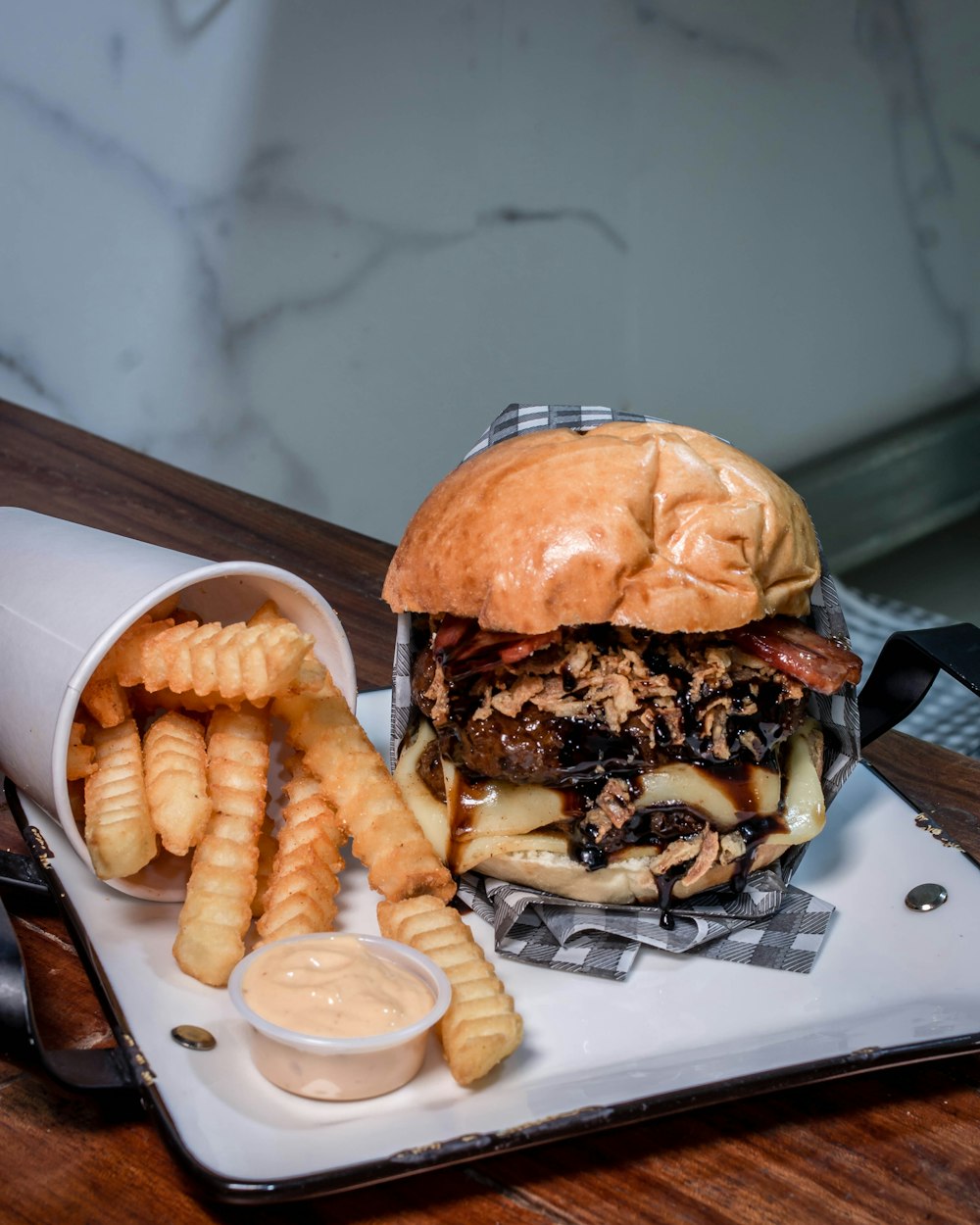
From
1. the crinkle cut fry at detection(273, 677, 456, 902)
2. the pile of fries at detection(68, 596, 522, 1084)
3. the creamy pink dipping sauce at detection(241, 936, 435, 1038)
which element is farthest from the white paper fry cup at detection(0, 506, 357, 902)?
the creamy pink dipping sauce at detection(241, 936, 435, 1038)

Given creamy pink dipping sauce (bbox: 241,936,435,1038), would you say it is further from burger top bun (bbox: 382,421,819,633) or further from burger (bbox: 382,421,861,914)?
burger top bun (bbox: 382,421,819,633)

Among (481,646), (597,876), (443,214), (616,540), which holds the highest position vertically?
(616,540)

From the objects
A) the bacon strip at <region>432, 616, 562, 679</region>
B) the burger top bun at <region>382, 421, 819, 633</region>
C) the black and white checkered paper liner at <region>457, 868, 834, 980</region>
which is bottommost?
the black and white checkered paper liner at <region>457, 868, 834, 980</region>

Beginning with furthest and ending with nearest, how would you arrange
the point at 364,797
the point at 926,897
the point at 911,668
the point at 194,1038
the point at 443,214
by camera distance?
the point at 443,214 → the point at 911,668 → the point at 926,897 → the point at 364,797 → the point at 194,1038

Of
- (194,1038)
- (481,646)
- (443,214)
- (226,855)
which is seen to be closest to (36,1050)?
(194,1038)

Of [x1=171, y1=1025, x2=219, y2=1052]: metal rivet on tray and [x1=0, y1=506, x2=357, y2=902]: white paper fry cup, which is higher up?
[x1=0, y1=506, x2=357, y2=902]: white paper fry cup

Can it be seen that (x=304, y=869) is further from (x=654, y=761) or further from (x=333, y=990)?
(x=654, y=761)
